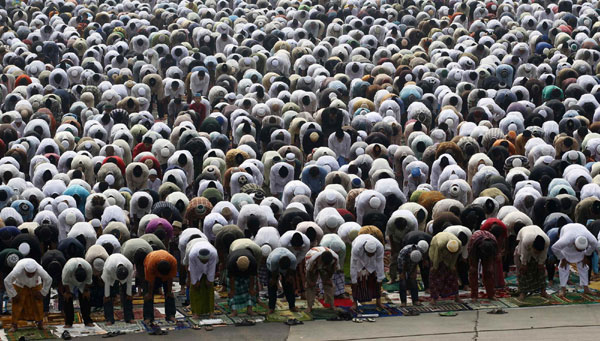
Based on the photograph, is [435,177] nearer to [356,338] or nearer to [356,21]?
[356,338]

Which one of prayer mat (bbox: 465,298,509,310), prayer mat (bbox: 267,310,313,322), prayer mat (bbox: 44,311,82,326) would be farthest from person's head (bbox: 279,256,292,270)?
prayer mat (bbox: 44,311,82,326)

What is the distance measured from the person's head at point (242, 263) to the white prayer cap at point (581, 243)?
230 inches

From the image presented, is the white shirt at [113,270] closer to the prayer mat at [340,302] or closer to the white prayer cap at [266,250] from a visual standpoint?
the white prayer cap at [266,250]

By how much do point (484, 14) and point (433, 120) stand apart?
12272 mm

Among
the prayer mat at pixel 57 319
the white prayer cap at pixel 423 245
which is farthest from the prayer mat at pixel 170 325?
the white prayer cap at pixel 423 245

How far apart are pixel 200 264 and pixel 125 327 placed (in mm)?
1663

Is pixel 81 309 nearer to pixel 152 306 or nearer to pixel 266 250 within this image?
pixel 152 306

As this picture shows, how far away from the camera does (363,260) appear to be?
66.3 feet

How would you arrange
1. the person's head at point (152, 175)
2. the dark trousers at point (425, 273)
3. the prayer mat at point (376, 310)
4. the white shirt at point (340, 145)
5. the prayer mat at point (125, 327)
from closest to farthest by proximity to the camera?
the prayer mat at point (125, 327)
the prayer mat at point (376, 310)
the dark trousers at point (425, 273)
the person's head at point (152, 175)
the white shirt at point (340, 145)

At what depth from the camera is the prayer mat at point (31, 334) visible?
62.2ft

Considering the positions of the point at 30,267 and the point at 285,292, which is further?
the point at 285,292

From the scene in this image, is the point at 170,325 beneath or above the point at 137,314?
beneath

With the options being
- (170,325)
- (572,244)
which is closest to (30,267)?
(170,325)

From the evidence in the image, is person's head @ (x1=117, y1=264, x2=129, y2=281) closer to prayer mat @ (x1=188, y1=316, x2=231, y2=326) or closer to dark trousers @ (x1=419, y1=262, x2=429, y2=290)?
prayer mat @ (x1=188, y1=316, x2=231, y2=326)
